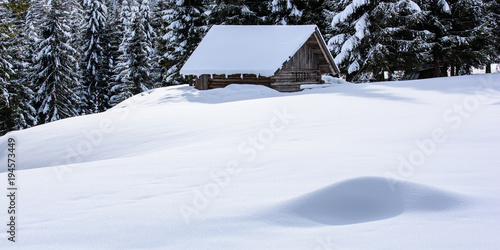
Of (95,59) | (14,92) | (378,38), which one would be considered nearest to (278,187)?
(378,38)

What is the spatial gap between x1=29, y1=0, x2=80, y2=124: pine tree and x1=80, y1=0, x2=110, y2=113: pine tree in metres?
6.09

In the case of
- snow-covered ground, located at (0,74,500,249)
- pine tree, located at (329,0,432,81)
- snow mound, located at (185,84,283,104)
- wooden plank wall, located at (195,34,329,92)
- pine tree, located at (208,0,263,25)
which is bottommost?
snow-covered ground, located at (0,74,500,249)

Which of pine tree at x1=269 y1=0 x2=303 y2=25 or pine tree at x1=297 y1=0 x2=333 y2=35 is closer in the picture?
pine tree at x1=297 y1=0 x2=333 y2=35

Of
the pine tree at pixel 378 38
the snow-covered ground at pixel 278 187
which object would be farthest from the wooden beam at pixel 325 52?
the snow-covered ground at pixel 278 187

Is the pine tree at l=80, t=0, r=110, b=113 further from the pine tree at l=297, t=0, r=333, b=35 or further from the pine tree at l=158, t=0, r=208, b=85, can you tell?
the pine tree at l=297, t=0, r=333, b=35

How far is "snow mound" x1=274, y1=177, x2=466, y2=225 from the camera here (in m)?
2.88

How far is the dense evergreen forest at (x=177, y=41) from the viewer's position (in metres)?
23.0

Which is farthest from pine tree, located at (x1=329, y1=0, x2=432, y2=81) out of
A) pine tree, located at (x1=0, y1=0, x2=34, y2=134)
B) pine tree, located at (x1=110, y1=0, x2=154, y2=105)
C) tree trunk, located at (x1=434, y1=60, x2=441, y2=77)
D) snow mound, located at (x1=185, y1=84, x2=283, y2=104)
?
pine tree, located at (x1=0, y1=0, x2=34, y2=134)

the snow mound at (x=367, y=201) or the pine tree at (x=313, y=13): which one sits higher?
the pine tree at (x=313, y=13)

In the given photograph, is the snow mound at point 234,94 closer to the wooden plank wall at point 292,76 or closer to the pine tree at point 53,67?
the wooden plank wall at point 292,76

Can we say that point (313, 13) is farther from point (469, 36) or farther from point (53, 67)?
point (53, 67)

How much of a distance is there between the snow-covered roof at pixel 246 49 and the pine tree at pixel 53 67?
50.3ft

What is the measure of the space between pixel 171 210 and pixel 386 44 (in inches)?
913

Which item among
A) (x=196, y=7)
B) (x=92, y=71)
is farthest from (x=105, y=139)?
(x=92, y=71)
